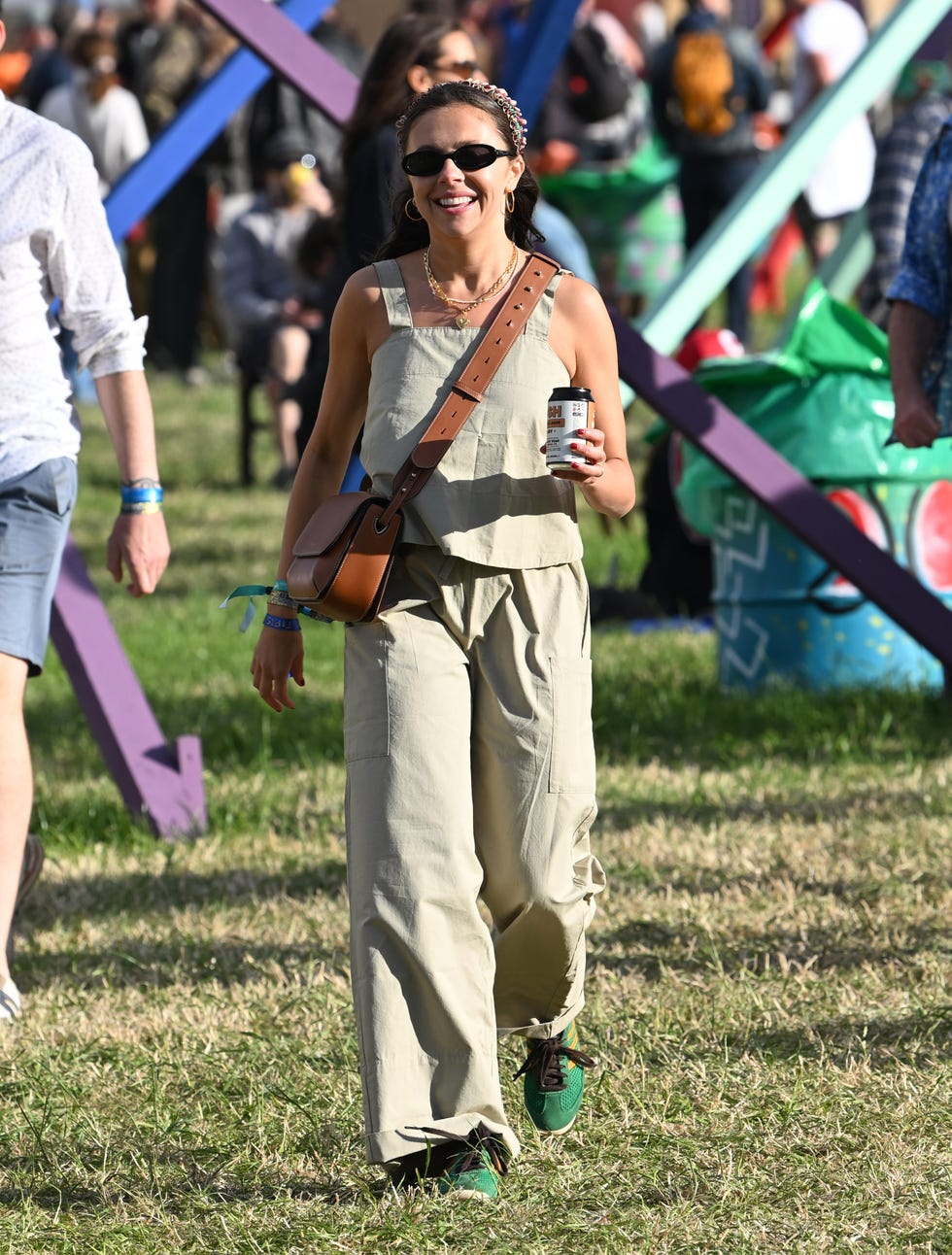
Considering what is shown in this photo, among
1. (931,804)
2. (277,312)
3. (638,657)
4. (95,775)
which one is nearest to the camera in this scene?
(931,804)

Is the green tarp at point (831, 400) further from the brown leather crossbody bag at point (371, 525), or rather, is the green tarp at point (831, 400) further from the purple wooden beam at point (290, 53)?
the brown leather crossbody bag at point (371, 525)

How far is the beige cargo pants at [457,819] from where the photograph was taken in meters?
3.04

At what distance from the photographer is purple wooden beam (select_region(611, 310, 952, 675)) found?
215 inches

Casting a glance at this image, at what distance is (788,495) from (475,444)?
2.58 meters

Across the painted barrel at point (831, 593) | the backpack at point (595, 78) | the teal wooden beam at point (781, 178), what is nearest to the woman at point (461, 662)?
the teal wooden beam at point (781, 178)

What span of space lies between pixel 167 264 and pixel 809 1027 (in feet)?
39.8

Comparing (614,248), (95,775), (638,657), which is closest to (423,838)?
(95,775)

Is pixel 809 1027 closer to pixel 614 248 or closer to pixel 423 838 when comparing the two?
pixel 423 838

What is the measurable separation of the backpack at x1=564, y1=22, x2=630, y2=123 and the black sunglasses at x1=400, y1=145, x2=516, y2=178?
10.4 m

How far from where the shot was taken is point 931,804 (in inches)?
212

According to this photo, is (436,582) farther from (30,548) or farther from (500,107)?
(30,548)

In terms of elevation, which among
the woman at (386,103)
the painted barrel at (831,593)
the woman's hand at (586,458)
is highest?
the woman at (386,103)

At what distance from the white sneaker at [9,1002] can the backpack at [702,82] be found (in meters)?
8.42

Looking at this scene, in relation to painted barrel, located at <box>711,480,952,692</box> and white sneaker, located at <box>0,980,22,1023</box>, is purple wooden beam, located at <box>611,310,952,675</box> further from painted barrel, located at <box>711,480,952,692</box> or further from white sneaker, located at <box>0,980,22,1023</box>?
white sneaker, located at <box>0,980,22,1023</box>
